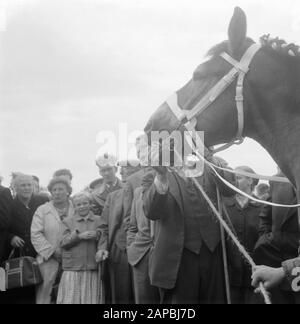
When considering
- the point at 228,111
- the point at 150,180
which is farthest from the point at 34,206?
the point at 228,111

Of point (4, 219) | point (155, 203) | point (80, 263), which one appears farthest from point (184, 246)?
point (4, 219)

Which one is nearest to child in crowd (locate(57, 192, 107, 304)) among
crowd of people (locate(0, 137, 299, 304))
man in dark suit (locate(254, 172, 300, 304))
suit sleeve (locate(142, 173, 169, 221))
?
crowd of people (locate(0, 137, 299, 304))

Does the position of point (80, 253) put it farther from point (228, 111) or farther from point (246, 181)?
point (228, 111)

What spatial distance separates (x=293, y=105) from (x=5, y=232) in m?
4.81

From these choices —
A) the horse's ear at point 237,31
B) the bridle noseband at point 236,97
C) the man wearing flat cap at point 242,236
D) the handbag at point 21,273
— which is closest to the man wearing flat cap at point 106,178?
the handbag at point 21,273

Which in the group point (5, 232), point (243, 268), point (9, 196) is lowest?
point (243, 268)

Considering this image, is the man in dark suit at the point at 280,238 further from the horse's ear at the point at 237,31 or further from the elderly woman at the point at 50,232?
the elderly woman at the point at 50,232

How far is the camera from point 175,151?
4430 mm

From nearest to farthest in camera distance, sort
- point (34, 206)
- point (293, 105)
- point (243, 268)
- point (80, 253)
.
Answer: point (293, 105), point (243, 268), point (80, 253), point (34, 206)

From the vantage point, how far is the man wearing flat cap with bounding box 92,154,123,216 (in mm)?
8430

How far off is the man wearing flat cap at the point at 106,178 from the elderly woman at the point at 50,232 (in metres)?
0.49

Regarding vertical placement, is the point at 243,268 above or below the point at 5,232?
below

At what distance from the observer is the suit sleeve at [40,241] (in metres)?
7.57

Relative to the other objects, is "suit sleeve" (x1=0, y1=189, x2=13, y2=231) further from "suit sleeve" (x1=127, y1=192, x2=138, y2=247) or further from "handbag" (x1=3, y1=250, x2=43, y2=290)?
"suit sleeve" (x1=127, y1=192, x2=138, y2=247)
